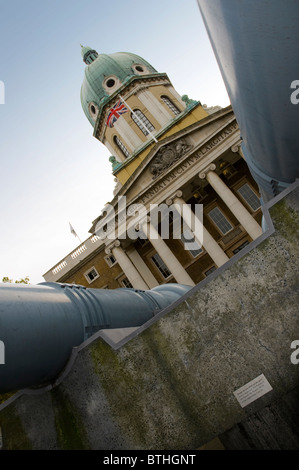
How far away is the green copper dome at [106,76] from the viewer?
33281 mm

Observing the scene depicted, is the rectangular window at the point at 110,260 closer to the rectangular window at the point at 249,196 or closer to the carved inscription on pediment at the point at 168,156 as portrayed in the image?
the carved inscription on pediment at the point at 168,156

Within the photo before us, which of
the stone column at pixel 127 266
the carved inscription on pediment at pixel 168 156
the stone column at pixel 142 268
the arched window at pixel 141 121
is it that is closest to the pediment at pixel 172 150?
the carved inscription on pediment at pixel 168 156

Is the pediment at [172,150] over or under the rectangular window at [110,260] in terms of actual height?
over

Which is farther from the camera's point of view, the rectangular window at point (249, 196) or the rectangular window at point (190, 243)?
the rectangular window at point (190, 243)

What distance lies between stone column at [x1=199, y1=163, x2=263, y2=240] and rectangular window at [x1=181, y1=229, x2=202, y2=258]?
15.7ft

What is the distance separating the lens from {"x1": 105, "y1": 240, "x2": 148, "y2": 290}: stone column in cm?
2522

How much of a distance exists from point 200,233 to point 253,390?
20.2 m

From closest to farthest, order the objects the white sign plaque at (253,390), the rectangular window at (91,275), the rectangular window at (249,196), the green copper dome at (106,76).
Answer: the white sign plaque at (253,390) < the rectangular window at (249,196) < the rectangular window at (91,275) < the green copper dome at (106,76)

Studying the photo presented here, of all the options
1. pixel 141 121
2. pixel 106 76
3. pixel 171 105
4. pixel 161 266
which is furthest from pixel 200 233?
pixel 106 76

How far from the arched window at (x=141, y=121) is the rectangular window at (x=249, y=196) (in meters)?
9.02

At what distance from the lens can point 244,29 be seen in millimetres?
2168

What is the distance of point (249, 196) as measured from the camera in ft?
89.1

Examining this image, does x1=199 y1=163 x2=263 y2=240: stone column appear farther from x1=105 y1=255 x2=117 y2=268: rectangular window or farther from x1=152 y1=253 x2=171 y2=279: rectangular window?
x1=105 y1=255 x2=117 y2=268: rectangular window

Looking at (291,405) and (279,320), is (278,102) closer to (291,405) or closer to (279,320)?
(279,320)
